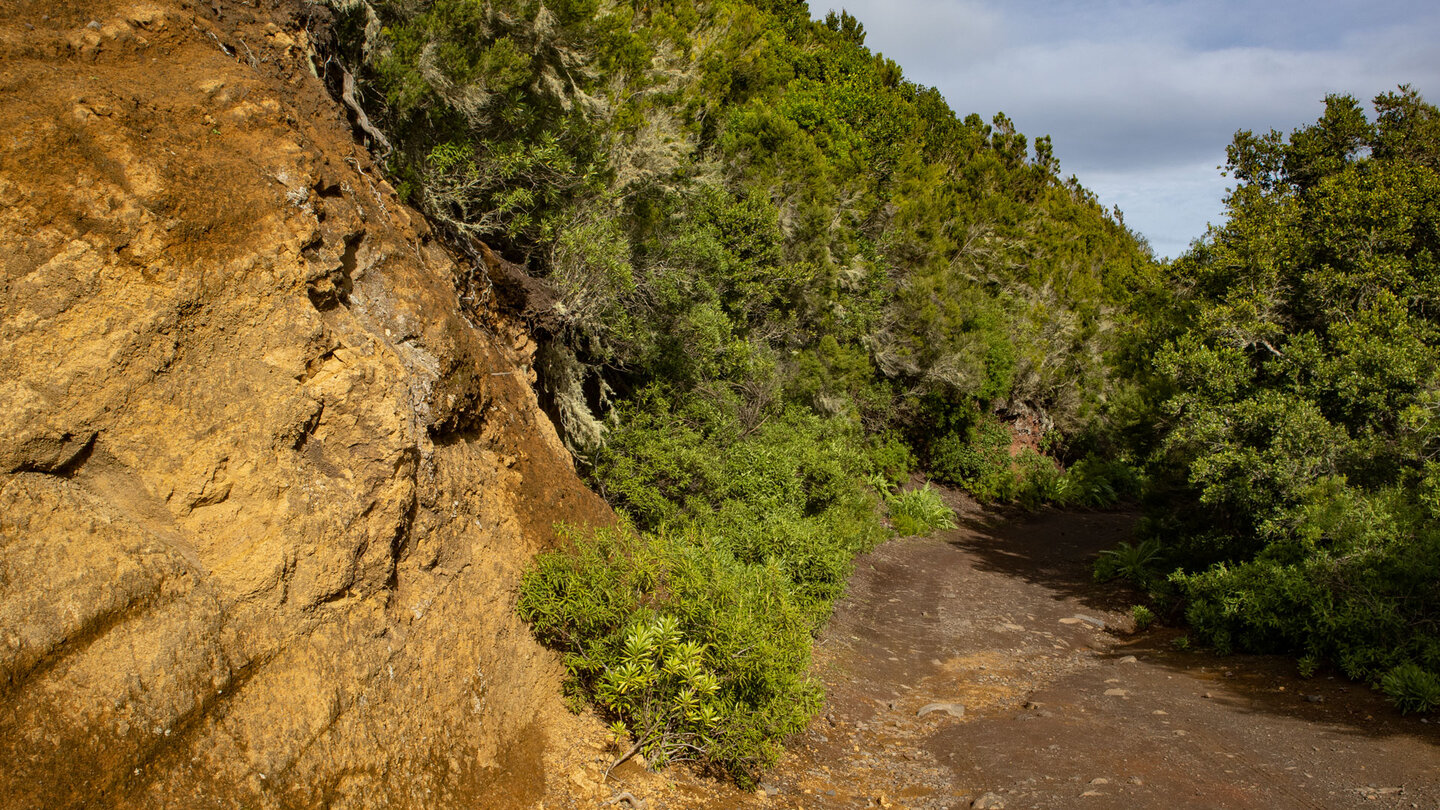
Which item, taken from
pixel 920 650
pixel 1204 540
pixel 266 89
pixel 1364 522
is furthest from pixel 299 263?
pixel 1204 540

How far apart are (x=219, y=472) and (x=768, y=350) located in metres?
11.5

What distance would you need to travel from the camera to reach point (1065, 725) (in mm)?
7438

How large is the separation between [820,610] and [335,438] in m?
6.28

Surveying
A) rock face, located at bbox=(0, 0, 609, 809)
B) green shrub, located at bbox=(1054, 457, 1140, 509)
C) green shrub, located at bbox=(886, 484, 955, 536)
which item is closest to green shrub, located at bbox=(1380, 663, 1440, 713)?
rock face, located at bbox=(0, 0, 609, 809)

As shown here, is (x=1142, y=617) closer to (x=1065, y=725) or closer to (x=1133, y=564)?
(x=1133, y=564)

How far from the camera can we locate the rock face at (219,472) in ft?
10.4

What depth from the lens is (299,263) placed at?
4266mm

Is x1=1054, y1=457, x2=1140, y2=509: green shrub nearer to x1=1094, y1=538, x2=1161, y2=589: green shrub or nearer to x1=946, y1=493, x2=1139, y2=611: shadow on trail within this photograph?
x1=946, y1=493, x2=1139, y2=611: shadow on trail

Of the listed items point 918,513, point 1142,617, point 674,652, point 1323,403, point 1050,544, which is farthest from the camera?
point 918,513

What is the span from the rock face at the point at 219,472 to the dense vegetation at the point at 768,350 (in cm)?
92

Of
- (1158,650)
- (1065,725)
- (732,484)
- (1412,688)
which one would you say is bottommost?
(1158,650)

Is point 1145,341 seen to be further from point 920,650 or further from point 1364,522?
point 920,650

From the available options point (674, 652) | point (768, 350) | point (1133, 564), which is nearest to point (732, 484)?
point (768, 350)

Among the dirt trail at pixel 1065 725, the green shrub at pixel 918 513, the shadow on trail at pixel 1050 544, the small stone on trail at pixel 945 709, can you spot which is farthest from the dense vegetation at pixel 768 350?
the small stone on trail at pixel 945 709
